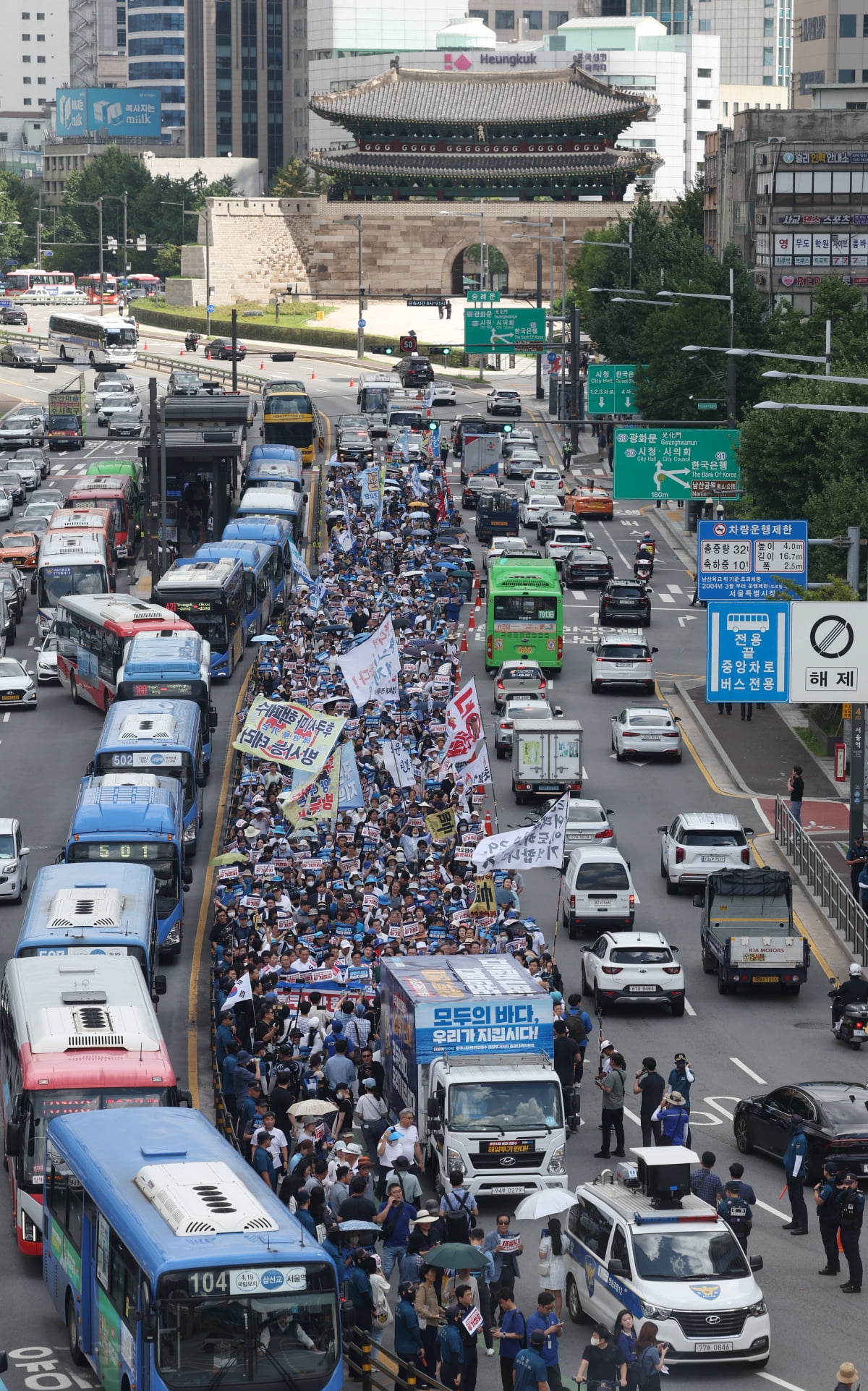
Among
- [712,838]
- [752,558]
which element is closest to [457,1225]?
[712,838]

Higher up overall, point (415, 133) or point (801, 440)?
point (415, 133)

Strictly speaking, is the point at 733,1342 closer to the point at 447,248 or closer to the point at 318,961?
the point at 318,961

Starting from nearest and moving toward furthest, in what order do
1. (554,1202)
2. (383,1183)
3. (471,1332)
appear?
(471,1332) < (554,1202) < (383,1183)

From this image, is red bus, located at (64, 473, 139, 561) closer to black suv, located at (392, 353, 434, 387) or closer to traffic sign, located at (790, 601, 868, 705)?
traffic sign, located at (790, 601, 868, 705)

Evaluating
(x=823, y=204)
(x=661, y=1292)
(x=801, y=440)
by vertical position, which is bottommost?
(x=661, y=1292)

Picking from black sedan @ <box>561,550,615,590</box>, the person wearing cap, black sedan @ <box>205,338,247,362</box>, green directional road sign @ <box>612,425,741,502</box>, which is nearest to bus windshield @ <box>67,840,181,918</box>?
the person wearing cap

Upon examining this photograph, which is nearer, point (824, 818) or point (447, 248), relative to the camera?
point (824, 818)

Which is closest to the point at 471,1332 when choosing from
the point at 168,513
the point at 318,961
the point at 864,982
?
the point at 318,961

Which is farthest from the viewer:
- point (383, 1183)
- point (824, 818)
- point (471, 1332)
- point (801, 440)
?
point (801, 440)
